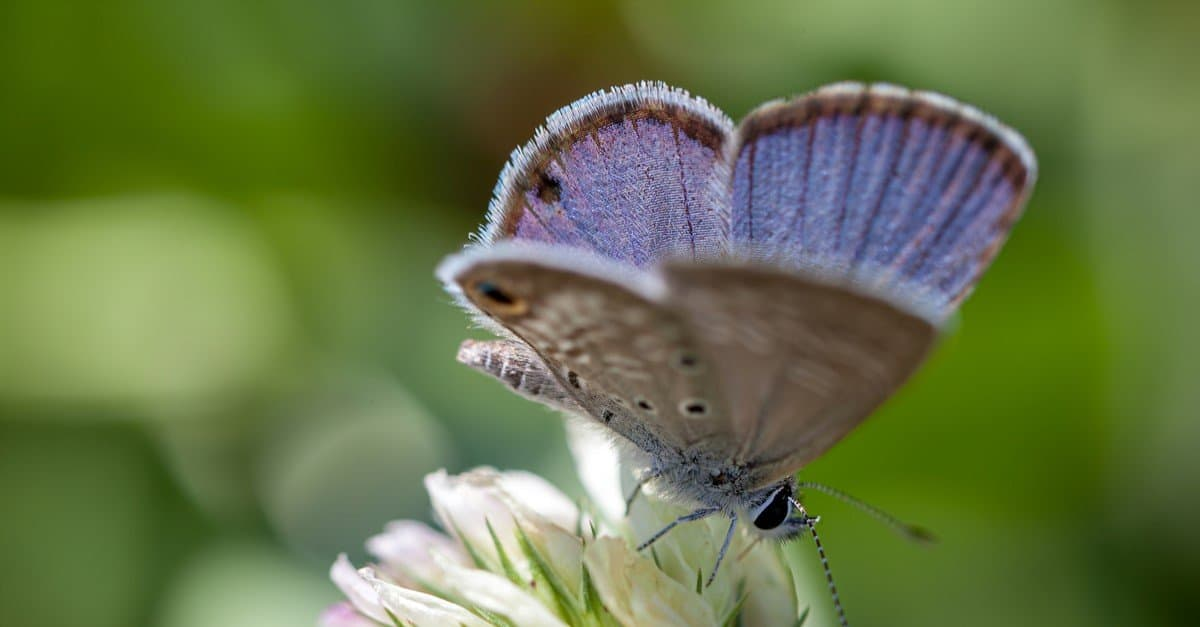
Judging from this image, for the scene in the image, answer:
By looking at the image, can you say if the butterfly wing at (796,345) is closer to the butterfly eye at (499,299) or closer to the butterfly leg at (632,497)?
the butterfly eye at (499,299)

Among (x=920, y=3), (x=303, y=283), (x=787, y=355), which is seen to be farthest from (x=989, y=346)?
(x=303, y=283)

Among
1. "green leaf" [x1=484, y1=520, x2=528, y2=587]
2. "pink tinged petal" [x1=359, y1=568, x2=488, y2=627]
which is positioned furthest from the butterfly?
"pink tinged petal" [x1=359, y1=568, x2=488, y2=627]

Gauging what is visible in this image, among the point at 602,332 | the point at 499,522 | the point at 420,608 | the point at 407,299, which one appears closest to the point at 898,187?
the point at 602,332

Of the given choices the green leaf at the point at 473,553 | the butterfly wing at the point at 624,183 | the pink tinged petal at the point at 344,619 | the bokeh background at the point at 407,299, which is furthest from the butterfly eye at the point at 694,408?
the bokeh background at the point at 407,299

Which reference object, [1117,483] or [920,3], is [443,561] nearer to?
[1117,483]

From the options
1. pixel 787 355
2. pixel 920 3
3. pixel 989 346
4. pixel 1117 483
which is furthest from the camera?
pixel 920 3

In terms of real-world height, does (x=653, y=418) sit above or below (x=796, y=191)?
below
